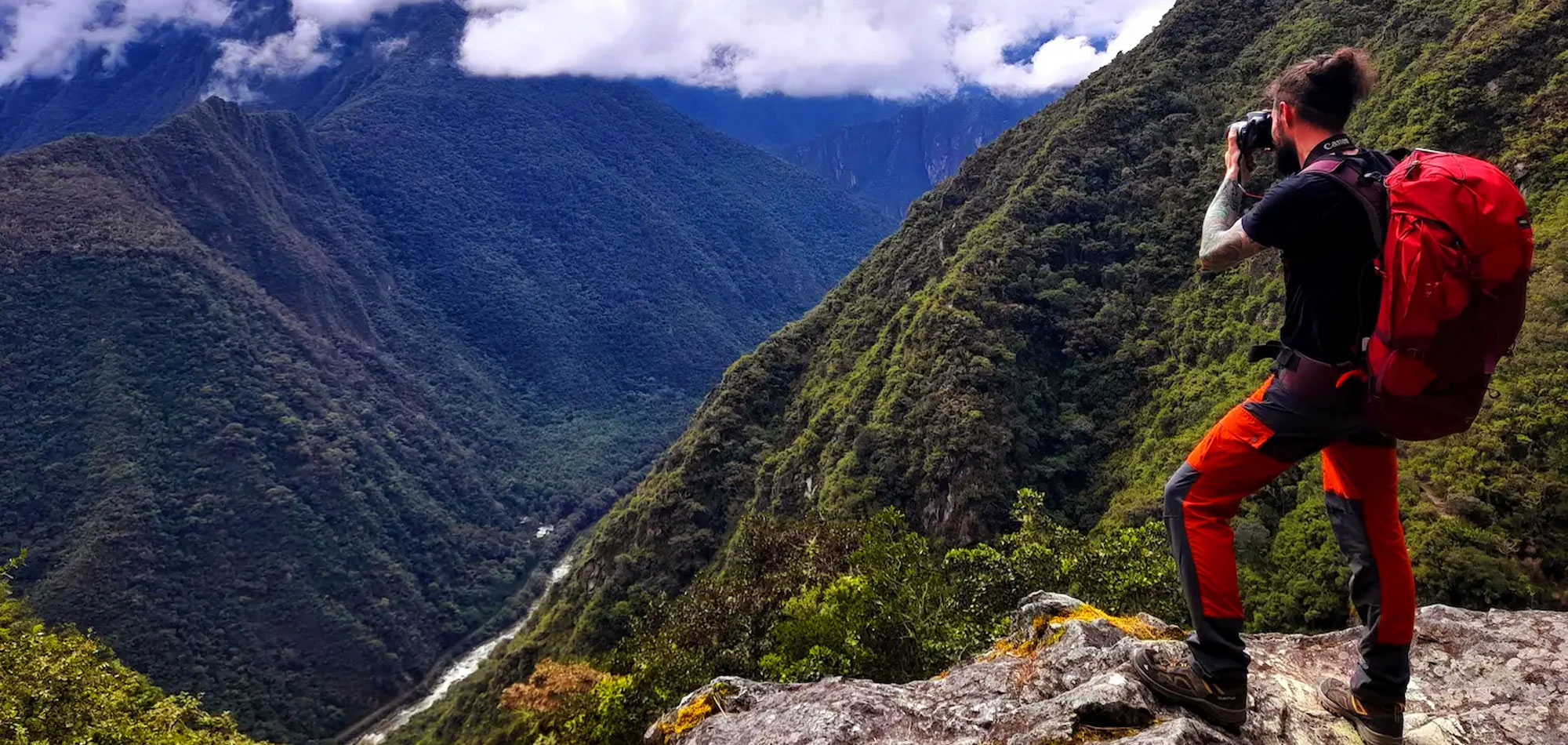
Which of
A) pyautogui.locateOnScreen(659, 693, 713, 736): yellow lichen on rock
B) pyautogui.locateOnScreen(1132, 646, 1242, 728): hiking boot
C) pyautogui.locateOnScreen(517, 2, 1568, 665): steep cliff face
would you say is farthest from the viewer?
pyautogui.locateOnScreen(517, 2, 1568, 665): steep cliff face

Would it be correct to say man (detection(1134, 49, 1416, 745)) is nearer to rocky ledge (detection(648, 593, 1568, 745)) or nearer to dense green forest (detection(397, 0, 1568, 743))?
rocky ledge (detection(648, 593, 1568, 745))

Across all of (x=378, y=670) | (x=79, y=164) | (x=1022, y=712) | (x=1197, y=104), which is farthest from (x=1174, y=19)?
(x=79, y=164)

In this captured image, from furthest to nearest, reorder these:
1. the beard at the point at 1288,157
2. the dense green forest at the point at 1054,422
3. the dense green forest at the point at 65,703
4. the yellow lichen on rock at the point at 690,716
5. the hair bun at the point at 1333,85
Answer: the dense green forest at the point at 1054,422, the dense green forest at the point at 65,703, the yellow lichen on rock at the point at 690,716, the beard at the point at 1288,157, the hair bun at the point at 1333,85

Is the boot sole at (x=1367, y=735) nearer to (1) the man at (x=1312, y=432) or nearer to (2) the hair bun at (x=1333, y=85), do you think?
(1) the man at (x=1312, y=432)

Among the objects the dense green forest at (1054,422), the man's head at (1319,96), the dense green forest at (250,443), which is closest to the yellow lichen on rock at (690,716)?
the dense green forest at (1054,422)

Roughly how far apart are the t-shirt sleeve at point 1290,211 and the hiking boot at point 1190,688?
235 centimetres

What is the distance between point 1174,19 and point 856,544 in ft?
208

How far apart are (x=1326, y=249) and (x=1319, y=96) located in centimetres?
90

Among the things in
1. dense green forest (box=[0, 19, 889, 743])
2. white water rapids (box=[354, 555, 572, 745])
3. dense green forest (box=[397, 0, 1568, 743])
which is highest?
dense green forest (box=[0, 19, 889, 743])

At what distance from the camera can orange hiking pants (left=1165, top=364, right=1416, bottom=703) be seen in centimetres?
397

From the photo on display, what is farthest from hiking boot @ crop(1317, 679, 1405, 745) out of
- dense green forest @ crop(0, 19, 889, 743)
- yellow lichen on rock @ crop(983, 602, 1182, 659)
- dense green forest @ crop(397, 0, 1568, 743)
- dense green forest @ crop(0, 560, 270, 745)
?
dense green forest @ crop(0, 19, 889, 743)

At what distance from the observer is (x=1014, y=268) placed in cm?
4806

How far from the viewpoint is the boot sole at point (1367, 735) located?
12.9ft

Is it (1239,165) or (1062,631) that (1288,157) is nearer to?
(1239,165)
